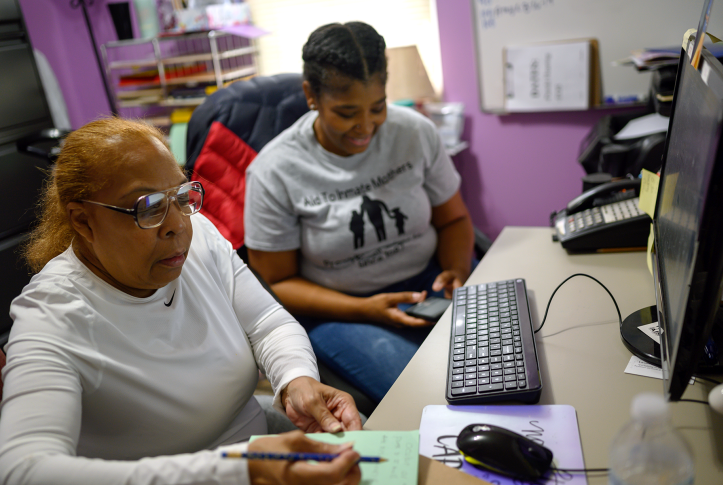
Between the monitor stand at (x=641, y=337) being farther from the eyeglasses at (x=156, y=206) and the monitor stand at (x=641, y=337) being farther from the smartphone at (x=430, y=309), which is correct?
the eyeglasses at (x=156, y=206)

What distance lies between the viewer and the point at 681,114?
2.68 feet

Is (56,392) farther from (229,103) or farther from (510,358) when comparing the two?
(229,103)

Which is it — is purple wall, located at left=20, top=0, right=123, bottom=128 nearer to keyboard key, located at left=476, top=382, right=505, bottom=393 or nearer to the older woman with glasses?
the older woman with glasses

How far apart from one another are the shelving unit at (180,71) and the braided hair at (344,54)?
159cm

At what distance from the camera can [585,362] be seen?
866mm

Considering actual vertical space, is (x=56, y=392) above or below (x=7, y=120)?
below

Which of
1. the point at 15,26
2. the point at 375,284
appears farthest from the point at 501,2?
the point at 15,26

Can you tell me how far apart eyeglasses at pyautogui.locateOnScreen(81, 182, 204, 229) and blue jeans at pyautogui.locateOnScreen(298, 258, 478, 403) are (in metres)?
0.50

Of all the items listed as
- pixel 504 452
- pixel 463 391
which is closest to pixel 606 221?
pixel 463 391

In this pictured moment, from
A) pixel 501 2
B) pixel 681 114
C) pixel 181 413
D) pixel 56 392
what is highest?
pixel 501 2

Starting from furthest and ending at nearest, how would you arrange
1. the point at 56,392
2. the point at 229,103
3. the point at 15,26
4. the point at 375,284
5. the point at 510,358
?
the point at 15,26 → the point at 229,103 → the point at 375,284 → the point at 510,358 → the point at 56,392

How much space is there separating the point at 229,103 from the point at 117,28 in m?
1.88

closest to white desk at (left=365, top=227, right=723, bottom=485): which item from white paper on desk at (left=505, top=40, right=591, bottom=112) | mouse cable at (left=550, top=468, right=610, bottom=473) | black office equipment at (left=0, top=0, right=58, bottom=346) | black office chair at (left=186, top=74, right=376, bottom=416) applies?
mouse cable at (left=550, top=468, right=610, bottom=473)

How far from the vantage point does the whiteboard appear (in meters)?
2.09
